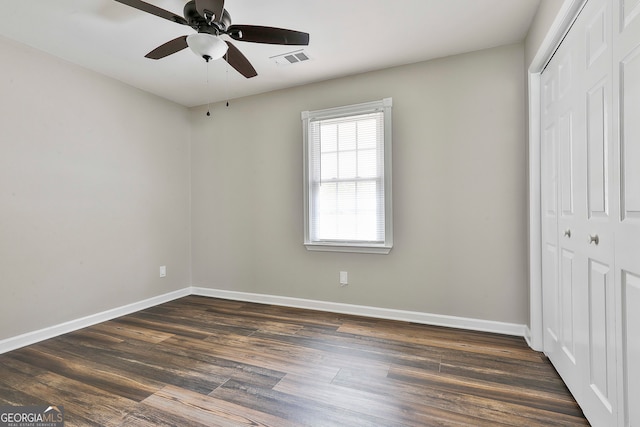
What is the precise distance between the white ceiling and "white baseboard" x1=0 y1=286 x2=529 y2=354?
2478 millimetres

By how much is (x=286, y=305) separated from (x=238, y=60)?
8.59 feet

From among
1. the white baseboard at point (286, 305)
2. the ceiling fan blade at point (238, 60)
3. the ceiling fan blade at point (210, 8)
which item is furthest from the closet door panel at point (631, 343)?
the ceiling fan blade at point (238, 60)

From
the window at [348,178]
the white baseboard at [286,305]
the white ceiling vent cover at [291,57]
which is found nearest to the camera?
the white baseboard at [286,305]

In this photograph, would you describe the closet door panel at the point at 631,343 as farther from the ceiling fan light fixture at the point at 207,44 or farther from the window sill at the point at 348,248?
the ceiling fan light fixture at the point at 207,44

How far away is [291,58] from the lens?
290cm

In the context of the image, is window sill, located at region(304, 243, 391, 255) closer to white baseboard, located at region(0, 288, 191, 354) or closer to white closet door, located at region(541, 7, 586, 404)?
white closet door, located at region(541, 7, 586, 404)

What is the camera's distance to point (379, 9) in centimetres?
222

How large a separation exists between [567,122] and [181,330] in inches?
135

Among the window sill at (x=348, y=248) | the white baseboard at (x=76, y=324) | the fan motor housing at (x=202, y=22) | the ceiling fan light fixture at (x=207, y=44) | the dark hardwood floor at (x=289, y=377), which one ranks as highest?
the fan motor housing at (x=202, y=22)

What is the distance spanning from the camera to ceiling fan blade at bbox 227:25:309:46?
6.33 feet

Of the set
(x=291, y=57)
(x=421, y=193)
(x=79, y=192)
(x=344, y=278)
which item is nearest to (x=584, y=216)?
(x=421, y=193)

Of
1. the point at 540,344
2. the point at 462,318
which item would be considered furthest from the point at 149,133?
the point at 540,344

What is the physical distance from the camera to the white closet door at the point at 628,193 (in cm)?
115

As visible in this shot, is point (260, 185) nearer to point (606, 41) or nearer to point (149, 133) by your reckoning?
point (149, 133)
